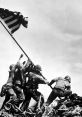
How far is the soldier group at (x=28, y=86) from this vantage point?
12945mm

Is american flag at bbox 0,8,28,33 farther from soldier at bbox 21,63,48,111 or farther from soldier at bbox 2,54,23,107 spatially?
soldier at bbox 21,63,48,111

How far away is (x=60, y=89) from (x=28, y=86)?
1.37 meters

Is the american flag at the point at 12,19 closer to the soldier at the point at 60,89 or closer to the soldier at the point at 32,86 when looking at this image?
the soldier at the point at 32,86

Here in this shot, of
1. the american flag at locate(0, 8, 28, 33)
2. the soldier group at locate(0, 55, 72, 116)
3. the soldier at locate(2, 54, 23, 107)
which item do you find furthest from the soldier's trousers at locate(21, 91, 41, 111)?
the american flag at locate(0, 8, 28, 33)

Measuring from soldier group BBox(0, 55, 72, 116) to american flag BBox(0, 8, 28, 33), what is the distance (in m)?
1.52

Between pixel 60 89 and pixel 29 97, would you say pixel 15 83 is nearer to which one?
pixel 29 97

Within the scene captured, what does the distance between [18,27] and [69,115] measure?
4114 millimetres

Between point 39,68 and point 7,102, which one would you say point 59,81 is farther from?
point 7,102

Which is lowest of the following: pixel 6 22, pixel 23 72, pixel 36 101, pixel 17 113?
pixel 17 113

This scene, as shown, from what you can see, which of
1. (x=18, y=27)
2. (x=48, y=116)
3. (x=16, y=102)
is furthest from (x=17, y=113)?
(x=18, y=27)

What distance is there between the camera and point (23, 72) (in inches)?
528

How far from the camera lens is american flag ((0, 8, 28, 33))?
12695mm

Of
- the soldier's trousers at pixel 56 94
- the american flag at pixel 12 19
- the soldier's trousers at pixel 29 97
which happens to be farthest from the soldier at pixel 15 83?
the american flag at pixel 12 19

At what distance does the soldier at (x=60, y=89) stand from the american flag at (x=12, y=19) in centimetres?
283
